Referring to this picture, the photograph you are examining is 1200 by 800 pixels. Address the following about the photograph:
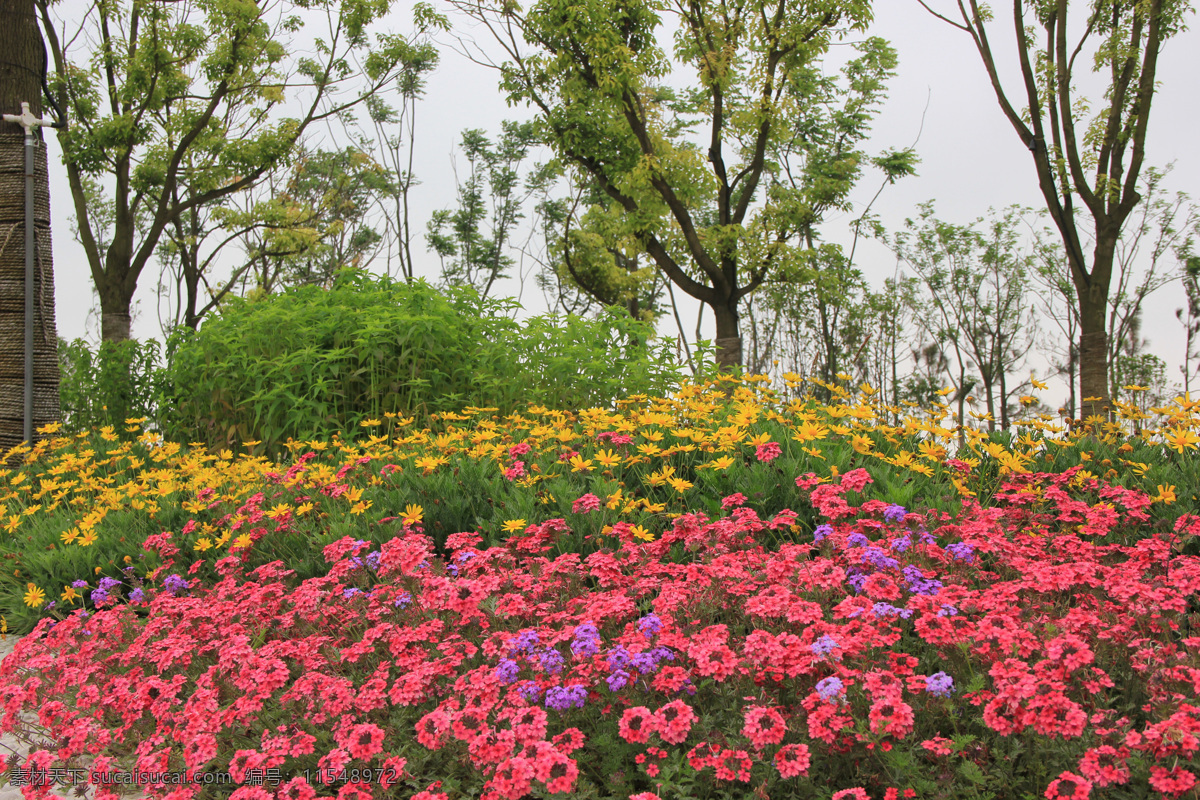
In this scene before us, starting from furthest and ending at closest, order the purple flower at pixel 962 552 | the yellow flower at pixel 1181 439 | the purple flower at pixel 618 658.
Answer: the yellow flower at pixel 1181 439
the purple flower at pixel 962 552
the purple flower at pixel 618 658

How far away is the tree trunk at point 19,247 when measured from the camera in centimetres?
764

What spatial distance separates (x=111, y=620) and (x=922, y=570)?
283 centimetres

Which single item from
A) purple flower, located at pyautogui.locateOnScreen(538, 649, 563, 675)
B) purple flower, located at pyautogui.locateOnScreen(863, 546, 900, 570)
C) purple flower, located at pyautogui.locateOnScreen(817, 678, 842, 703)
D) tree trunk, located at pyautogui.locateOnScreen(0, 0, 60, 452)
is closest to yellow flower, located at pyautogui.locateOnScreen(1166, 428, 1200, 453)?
purple flower, located at pyautogui.locateOnScreen(863, 546, 900, 570)

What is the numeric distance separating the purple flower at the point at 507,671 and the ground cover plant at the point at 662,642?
27 mm

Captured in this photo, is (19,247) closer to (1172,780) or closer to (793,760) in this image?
(793,760)

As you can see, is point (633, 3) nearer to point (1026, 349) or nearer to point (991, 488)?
point (991, 488)

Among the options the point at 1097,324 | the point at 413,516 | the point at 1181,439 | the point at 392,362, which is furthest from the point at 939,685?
the point at 1097,324

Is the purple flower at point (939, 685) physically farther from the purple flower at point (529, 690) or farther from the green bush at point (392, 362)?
the green bush at point (392, 362)

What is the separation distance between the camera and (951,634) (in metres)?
2.08

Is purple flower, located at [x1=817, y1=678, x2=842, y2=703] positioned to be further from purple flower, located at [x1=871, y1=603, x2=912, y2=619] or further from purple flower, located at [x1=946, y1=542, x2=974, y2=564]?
purple flower, located at [x1=946, y1=542, x2=974, y2=564]

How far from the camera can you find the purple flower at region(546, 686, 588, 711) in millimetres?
1970

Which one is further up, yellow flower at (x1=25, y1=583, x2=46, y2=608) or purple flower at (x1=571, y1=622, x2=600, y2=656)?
purple flower at (x1=571, y1=622, x2=600, y2=656)

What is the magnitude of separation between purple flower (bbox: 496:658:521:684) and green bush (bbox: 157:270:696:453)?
13.1 feet

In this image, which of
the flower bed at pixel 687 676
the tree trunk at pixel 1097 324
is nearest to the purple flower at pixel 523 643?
the flower bed at pixel 687 676
